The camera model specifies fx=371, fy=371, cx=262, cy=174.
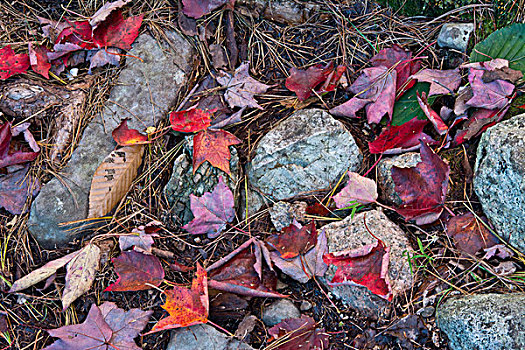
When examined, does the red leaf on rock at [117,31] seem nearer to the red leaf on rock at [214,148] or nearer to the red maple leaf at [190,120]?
the red maple leaf at [190,120]

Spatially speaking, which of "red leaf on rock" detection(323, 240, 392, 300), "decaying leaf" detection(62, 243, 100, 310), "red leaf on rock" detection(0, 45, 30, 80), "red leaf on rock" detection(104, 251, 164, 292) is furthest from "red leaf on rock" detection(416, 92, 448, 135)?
"red leaf on rock" detection(0, 45, 30, 80)

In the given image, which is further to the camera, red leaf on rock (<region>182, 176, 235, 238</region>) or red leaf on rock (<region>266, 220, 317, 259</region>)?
red leaf on rock (<region>182, 176, 235, 238</region>)

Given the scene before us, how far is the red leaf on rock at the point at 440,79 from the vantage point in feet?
6.48

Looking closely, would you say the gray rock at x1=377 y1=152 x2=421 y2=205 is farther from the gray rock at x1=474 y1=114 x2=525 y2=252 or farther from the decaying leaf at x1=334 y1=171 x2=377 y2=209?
the gray rock at x1=474 y1=114 x2=525 y2=252

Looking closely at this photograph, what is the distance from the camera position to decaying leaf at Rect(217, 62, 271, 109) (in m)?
2.16

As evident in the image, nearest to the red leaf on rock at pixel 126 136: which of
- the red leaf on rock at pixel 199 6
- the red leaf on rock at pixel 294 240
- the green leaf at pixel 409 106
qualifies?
the red leaf on rock at pixel 199 6

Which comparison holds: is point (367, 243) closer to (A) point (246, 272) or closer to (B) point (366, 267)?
(B) point (366, 267)

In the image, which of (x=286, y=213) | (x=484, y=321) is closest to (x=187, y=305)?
(x=286, y=213)

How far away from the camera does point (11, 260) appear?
1938 millimetres

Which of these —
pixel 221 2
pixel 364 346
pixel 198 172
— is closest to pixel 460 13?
A: pixel 221 2

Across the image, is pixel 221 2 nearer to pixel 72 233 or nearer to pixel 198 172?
pixel 198 172

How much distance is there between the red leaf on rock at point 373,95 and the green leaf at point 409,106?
0.15 ft

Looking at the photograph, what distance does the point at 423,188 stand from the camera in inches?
69.8

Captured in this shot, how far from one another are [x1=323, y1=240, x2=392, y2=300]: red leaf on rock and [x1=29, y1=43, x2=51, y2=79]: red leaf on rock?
1.92 meters
